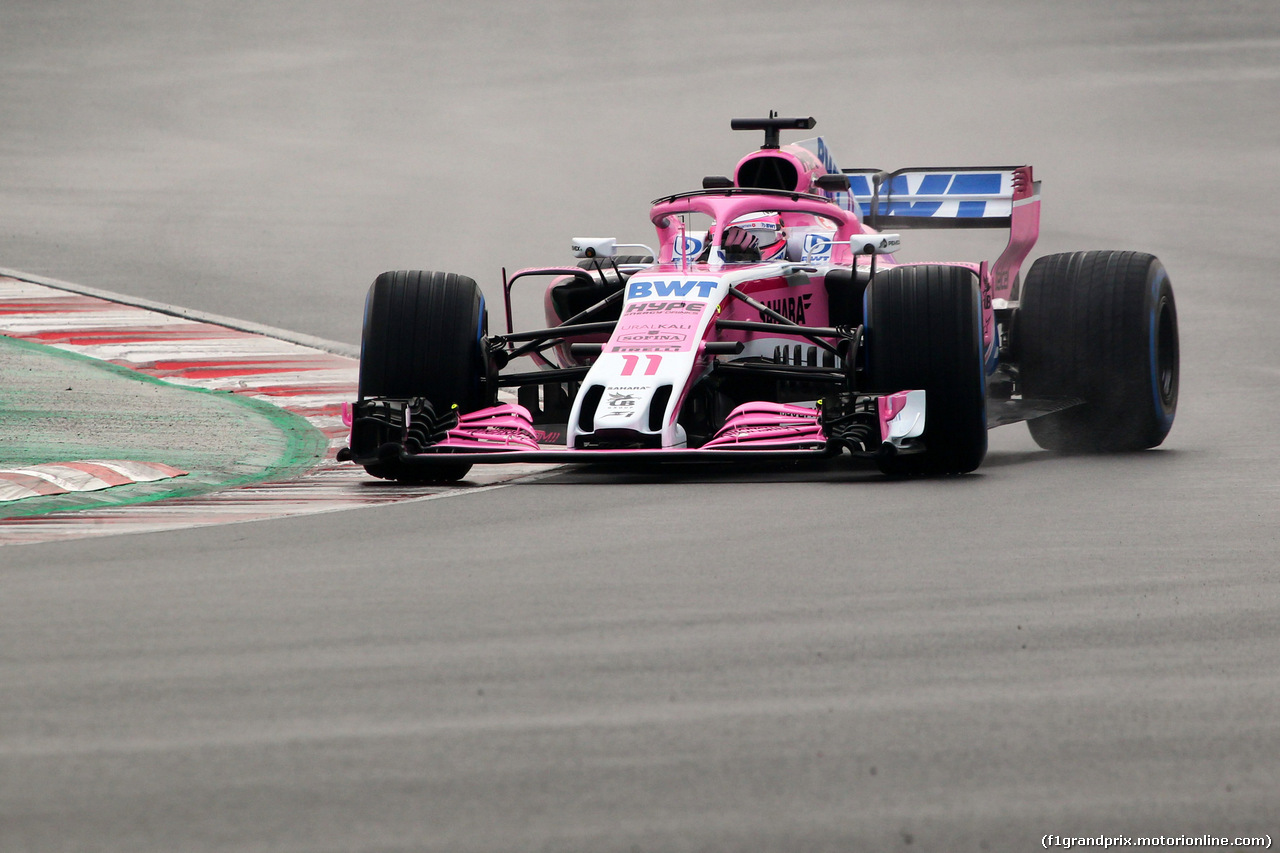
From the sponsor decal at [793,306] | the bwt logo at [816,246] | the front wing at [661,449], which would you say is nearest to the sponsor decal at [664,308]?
the front wing at [661,449]

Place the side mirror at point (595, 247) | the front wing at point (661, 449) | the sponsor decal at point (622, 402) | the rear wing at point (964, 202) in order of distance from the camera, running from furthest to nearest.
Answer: the rear wing at point (964, 202) < the side mirror at point (595, 247) < the sponsor decal at point (622, 402) < the front wing at point (661, 449)

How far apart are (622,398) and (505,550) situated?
2.24 m

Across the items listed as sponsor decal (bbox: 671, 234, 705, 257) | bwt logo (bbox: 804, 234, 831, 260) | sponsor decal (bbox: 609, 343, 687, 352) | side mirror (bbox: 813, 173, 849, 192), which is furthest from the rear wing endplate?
sponsor decal (bbox: 609, 343, 687, 352)

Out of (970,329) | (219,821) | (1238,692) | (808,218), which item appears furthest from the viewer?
(808,218)

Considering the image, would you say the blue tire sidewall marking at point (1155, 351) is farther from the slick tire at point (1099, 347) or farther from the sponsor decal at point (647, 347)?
the sponsor decal at point (647, 347)

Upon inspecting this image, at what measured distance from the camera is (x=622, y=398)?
7516 mm

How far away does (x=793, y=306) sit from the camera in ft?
29.1

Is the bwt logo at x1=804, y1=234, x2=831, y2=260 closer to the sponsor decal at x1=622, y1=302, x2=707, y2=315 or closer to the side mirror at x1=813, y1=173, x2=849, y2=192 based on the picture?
the side mirror at x1=813, y1=173, x2=849, y2=192

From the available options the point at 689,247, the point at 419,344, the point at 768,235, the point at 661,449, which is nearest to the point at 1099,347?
the point at 768,235

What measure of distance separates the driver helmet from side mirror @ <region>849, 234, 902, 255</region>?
658 millimetres

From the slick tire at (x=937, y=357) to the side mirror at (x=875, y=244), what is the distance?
1.61ft

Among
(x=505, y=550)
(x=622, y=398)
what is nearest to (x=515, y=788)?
(x=505, y=550)

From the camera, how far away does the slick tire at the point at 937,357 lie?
7484mm

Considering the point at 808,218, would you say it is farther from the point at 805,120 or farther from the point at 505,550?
the point at 505,550
